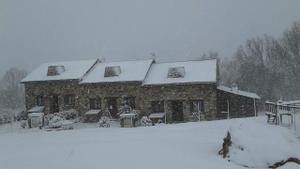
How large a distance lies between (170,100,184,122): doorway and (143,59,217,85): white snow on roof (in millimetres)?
1896

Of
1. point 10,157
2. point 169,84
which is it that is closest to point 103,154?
point 10,157

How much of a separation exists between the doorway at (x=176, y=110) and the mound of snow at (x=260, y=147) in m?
19.1

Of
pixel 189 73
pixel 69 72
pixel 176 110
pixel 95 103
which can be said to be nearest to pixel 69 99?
pixel 69 72

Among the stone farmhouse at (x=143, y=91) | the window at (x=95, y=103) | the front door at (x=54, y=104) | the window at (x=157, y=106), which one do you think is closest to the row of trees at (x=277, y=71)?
the stone farmhouse at (x=143, y=91)

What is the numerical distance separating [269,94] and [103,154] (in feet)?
134

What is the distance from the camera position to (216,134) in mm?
13375

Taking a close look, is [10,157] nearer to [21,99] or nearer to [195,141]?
[195,141]

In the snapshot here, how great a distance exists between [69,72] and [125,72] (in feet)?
20.3

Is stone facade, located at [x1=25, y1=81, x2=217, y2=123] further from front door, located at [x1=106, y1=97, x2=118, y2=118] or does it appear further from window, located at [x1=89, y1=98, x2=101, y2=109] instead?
window, located at [x1=89, y1=98, x2=101, y2=109]

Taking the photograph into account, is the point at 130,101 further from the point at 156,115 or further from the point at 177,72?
the point at 177,72

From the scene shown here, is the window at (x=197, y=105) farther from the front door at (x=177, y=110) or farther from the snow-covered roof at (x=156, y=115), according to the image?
the snow-covered roof at (x=156, y=115)

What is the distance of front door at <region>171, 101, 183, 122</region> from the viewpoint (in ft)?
100.0

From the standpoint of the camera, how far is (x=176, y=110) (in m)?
30.7

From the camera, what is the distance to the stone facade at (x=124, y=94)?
29.6m
